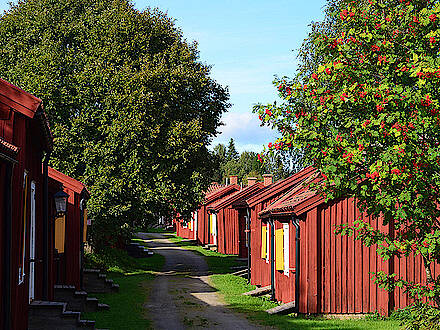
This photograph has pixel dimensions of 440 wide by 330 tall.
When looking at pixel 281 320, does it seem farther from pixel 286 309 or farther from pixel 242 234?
pixel 242 234

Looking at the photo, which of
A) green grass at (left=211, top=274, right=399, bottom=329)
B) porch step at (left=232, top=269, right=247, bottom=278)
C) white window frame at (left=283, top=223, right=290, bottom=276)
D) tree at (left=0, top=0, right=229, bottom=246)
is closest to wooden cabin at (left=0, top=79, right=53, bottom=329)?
green grass at (left=211, top=274, right=399, bottom=329)

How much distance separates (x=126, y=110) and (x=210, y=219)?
73.9ft

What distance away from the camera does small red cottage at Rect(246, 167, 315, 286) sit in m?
25.0

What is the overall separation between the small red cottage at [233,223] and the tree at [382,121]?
88.1ft

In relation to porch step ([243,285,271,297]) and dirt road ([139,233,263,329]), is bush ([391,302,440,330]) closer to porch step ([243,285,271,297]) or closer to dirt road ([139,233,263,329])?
dirt road ([139,233,263,329])

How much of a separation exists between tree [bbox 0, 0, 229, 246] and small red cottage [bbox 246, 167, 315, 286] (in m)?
4.34

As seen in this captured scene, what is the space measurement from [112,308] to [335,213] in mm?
7332

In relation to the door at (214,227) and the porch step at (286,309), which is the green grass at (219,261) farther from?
the porch step at (286,309)

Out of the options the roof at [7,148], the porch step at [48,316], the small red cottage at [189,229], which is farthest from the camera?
the small red cottage at [189,229]

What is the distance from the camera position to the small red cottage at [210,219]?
165 feet

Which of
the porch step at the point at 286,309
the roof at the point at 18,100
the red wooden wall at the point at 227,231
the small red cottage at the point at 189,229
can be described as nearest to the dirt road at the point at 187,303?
the porch step at the point at 286,309

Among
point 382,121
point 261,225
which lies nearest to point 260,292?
point 261,225

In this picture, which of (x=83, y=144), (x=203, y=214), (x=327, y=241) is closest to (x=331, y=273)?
(x=327, y=241)

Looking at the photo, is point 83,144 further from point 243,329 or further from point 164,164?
point 243,329
